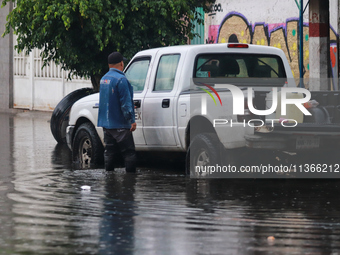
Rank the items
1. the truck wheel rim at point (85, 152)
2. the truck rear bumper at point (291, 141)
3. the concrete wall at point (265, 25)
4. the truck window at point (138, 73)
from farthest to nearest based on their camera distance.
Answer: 1. the concrete wall at point (265, 25)
2. the truck wheel rim at point (85, 152)
3. the truck window at point (138, 73)
4. the truck rear bumper at point (291, 141)

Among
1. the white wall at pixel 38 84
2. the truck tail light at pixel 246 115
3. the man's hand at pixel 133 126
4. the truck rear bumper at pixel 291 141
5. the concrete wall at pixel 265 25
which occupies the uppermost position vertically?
Answer: the concrete wall at pixel 265 25

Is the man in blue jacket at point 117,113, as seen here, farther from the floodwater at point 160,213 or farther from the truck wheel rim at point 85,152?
the truck wheel rim at point 85,152

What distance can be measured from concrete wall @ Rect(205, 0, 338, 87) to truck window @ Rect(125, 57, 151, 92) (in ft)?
20.8

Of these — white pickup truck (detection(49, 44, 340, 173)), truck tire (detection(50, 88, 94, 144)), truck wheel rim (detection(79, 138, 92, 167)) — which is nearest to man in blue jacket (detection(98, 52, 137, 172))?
white pickup truck (detection(49, 44, 340, 173))

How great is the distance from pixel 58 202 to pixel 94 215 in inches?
38.1

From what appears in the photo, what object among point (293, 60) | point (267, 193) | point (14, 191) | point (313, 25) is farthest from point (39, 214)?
point (293, 60)

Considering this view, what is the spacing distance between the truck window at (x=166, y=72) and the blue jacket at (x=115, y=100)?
48 cm

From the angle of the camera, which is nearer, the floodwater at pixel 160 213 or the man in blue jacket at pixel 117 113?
the floodwater at pixel 160 213

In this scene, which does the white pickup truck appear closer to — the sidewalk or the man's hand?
the man's hand

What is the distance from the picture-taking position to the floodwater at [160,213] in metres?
6.17

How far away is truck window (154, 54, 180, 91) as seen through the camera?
1067cm

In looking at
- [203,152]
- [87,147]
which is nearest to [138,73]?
[87,147]

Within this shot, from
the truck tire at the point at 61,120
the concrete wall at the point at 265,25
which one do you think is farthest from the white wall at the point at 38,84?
the truck tire at the point at 61,120

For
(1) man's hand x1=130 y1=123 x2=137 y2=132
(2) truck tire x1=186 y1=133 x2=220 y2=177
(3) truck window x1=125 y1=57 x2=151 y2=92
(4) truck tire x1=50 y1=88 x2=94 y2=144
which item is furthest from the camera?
(4) truck tire x1=50 y1=88 x2=94 y2=144
